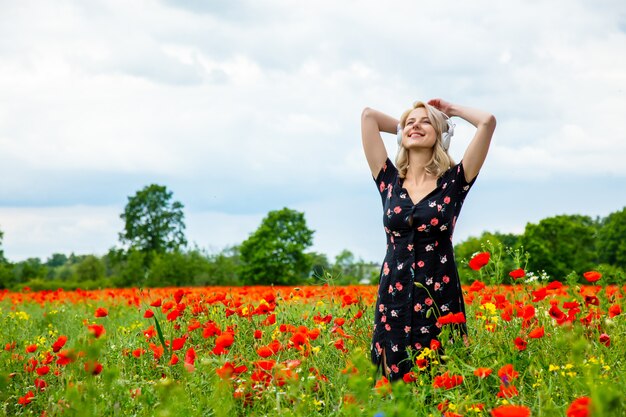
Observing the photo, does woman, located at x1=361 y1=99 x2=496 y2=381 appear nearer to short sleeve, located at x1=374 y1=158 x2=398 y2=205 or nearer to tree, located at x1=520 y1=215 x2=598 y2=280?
short sleeve, located at x1=374 y1=158 x2=398 y2=205

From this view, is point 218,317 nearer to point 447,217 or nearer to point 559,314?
point 447,217

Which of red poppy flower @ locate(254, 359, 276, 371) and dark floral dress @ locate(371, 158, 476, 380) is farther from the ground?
dark floral dress @ locate(371, 158, 476, 380)

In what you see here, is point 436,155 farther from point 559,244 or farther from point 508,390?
point 559,244

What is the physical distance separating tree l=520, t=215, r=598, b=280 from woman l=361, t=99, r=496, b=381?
70.0 feet

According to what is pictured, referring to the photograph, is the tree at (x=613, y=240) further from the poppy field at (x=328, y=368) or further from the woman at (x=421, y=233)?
the woman at (x=421, y=233)

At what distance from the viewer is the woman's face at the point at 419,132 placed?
193 inches

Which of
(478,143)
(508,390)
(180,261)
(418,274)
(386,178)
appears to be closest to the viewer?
(508,390)

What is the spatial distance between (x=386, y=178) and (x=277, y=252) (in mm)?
25365

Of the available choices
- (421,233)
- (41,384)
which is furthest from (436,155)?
(41,384)

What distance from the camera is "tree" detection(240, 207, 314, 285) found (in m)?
29.3

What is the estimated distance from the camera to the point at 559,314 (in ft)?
13.7

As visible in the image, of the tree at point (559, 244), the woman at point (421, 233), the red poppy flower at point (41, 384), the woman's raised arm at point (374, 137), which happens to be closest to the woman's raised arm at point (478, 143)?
the woman at point (421, 233)

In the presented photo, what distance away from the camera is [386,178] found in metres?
5.14

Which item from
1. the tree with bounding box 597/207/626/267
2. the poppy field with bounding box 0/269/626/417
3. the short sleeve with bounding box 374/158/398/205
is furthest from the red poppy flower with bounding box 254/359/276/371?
the tree with bounding box 597/207/626/267
